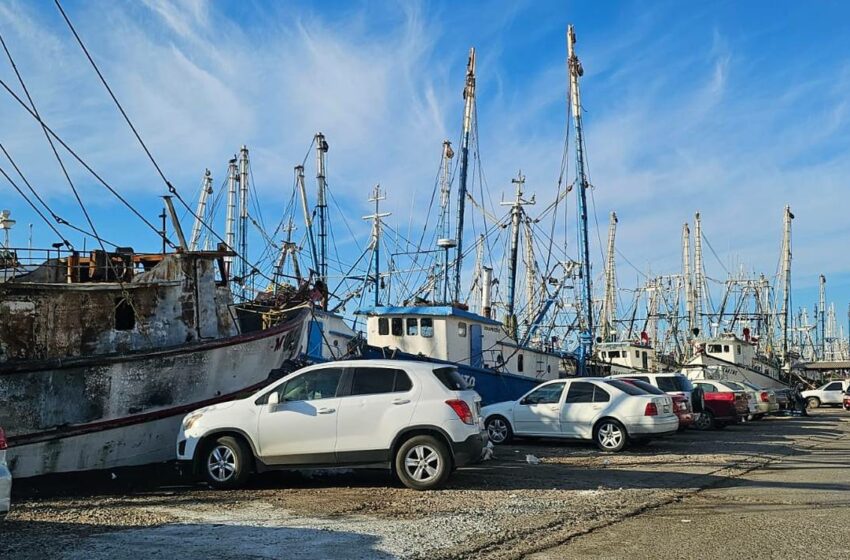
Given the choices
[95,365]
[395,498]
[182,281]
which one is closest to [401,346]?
[182,281]

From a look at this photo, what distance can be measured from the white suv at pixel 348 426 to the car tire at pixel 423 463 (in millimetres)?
12

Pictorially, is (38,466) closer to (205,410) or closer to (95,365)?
(95,365)

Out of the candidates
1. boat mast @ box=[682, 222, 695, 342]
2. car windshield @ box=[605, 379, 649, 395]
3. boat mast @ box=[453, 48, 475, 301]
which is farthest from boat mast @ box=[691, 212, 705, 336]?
car windshield @ box=[605, 379, 649, 395]

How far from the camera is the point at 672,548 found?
6711 millimetres

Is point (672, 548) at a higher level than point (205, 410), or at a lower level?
lower

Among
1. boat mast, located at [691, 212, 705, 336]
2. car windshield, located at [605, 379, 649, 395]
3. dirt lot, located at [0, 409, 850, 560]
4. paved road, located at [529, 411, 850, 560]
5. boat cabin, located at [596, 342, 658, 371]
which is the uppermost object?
boat mast, located at [691, 212, 705, 336]

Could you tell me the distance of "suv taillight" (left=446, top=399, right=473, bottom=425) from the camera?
9.71 metres

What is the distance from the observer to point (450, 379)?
33.4 feet

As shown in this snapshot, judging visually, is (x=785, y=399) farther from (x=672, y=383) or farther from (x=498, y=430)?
(x=498, y=430)

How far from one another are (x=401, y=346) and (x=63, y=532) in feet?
47.1

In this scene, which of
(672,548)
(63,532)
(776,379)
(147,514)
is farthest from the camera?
(776,379)

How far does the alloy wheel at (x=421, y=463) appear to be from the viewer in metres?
9.71

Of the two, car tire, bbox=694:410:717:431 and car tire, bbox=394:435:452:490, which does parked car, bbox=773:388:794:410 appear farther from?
car tire, bbox=394:435:452:490

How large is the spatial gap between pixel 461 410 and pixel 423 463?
81 cm
